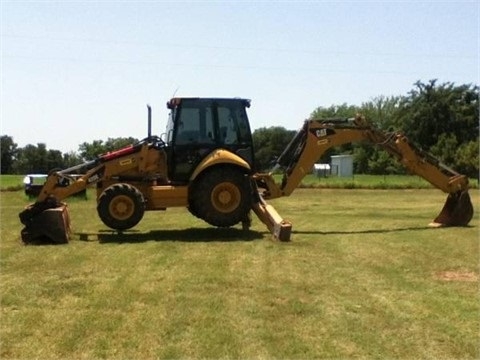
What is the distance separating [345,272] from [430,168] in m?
7.51

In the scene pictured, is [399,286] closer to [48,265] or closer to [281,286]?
[281,286]

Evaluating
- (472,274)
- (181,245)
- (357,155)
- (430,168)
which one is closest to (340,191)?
(430,168)

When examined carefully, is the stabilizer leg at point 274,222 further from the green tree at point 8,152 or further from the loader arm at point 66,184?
the green tree at point 8,152

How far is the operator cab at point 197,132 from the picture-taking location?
532 inches

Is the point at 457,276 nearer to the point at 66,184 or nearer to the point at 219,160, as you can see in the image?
the point at 219,160

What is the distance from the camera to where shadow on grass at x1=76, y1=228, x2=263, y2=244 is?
41.2 feet

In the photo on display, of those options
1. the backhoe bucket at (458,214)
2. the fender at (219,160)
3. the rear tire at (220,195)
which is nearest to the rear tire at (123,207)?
the rear tire at (220,195)

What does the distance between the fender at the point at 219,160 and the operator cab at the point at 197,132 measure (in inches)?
7.0

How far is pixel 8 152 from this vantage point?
85.4m

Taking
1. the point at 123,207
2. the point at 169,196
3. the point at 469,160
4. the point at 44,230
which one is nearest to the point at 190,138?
the point at 169,196

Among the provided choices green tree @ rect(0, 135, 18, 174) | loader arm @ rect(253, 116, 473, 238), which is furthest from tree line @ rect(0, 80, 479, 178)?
loader arm @ rect(253, 116, 473, 238)

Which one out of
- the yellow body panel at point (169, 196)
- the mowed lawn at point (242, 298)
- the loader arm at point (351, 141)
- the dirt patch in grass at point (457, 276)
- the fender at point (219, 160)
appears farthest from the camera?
the loader arm at point (351, 141)

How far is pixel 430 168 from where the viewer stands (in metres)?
15.4

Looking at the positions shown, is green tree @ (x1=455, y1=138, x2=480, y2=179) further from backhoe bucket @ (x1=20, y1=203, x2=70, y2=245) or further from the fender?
backhoe bucket @ (x1=20, y1=203, x2=70, y2=245)
